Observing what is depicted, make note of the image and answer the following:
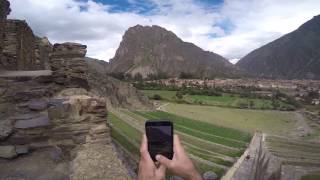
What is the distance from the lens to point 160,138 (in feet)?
15.2

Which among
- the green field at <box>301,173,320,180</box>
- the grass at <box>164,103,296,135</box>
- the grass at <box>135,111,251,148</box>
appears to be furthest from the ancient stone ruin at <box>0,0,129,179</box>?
the grass at <box>164,103,296,135</box>

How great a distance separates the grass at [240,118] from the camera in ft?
281

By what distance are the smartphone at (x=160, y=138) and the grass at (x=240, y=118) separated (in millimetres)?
76895

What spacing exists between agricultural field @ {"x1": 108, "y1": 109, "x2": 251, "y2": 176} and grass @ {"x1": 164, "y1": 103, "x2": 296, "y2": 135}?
6230mm

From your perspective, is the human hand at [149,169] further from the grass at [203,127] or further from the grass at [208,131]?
the grass at [203,127]

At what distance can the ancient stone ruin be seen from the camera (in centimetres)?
1232

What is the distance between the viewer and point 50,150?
1357cm

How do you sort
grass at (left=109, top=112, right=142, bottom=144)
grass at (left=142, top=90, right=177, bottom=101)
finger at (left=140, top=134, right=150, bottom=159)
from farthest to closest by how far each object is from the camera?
grass at (left=142, top=90, right=177, bottom=101) < grass at (left=109, top=112, right=142, bottom=144) < finger at (left=140, top=134, right=150, bottom=159)

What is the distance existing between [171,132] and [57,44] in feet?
44.5

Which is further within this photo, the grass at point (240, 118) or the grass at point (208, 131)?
the grass at point (240, 118)

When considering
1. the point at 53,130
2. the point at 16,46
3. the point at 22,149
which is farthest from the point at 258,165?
the point at 22,149

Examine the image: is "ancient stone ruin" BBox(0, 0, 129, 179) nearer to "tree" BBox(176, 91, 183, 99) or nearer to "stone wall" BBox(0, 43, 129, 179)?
"stone wall" BBox(0, 43, 129, 179)

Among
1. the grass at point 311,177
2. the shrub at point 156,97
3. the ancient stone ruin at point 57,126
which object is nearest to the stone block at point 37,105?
the ancient stone ruin at point 57,126

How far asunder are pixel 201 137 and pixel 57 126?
51756 mm
